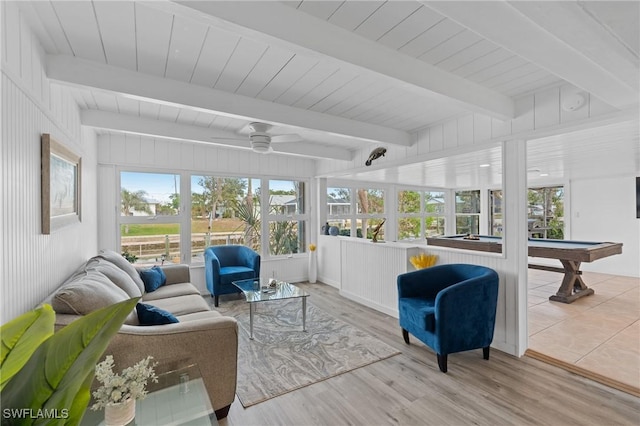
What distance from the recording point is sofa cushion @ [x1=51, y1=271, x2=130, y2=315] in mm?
1744

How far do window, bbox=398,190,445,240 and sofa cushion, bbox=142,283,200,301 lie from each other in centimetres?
572

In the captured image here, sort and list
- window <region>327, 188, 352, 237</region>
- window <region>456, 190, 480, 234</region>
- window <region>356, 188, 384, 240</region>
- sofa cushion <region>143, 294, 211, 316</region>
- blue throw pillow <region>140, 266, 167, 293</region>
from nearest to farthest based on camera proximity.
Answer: sofa cushion <region>143, 294, 211, 316</region>, blue throw pillow <region>140, 266, 167, 293</region>, window <region>327, 188, 352, 237</region>, window <region>356, 188, 384, 240</region>, window <region>456, 190, 480, 234</region>

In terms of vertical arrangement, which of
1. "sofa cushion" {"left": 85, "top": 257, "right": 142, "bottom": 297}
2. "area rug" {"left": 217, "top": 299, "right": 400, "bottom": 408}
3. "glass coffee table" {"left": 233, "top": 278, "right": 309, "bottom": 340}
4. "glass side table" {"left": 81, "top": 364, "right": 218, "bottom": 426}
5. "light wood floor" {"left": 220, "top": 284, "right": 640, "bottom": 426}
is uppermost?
"sofa cushion" {"left": 85, "top": 257, "right": 142, "bottom": 297}

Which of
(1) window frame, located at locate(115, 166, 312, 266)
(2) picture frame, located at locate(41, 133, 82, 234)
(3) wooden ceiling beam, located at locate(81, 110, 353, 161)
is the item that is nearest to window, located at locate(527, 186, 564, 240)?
(1) window frame, located at locate(115, 166, 312, 266)

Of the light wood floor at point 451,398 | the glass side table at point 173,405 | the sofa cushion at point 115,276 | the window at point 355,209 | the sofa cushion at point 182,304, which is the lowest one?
the light wood floor at point 451,398

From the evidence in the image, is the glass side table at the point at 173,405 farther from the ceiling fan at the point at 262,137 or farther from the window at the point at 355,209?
the window at the point at 355,209

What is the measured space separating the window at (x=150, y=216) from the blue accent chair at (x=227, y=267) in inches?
24.8

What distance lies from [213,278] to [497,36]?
13.4ft

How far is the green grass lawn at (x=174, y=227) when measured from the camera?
4.41 metres

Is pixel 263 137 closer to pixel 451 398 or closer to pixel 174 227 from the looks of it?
pixel 174 227

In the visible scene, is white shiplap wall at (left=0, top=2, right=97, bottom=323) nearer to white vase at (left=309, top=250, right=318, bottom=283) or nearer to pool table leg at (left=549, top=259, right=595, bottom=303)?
white vase at (left=309, top=250, right=318, bottom=283)

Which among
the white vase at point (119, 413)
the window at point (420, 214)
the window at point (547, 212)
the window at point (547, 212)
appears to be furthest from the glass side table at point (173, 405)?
the window at point (547, 212)

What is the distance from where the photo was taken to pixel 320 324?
12.0 feet

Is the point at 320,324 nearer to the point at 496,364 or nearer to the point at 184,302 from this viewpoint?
the point at 184,302
